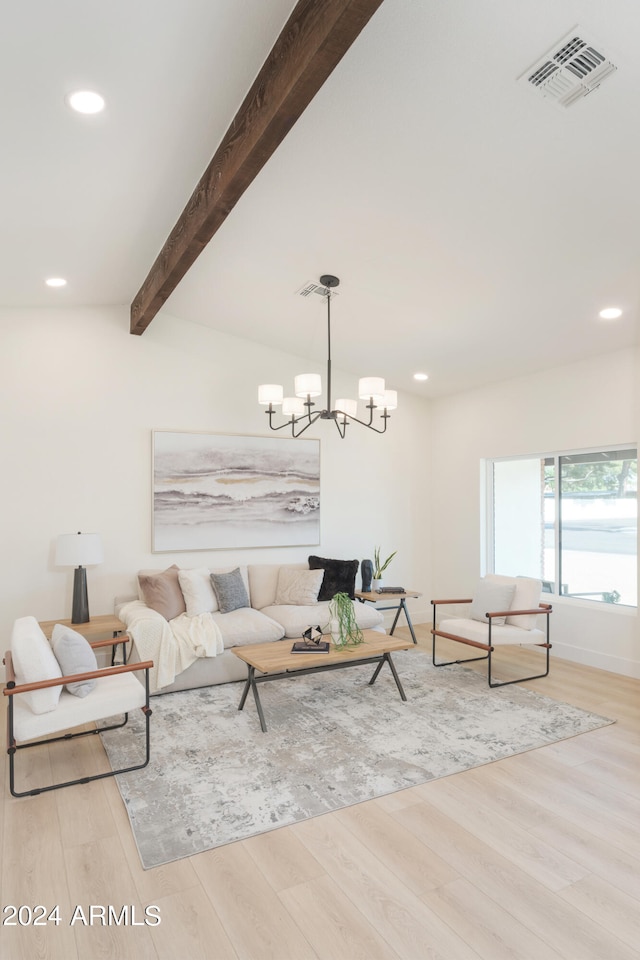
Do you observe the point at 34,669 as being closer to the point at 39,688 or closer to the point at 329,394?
the point at 39,688

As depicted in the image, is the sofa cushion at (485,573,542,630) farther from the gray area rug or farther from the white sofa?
the white sofa

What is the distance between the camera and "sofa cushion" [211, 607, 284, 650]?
4.68 m

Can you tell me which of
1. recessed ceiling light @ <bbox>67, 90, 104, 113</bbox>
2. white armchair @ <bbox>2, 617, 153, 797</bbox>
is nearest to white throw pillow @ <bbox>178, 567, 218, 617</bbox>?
white armchair @ <bbox>2, 617, 153, 797</bbox>

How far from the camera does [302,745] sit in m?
3.49

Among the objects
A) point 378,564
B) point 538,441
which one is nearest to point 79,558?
point 378,564

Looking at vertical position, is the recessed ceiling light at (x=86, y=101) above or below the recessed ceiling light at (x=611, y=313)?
above

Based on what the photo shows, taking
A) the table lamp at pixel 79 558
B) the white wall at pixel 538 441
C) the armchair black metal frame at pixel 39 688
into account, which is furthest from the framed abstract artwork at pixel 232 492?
the armchair black metal frame at pixel 39 688

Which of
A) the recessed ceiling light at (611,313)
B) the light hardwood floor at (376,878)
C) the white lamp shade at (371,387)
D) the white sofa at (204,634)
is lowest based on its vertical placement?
the light hardwood floor at (376,878)

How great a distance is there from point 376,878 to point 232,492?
12.9 ft

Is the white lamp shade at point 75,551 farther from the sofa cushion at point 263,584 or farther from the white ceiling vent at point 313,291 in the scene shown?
the white ceiling vent at point 313,291

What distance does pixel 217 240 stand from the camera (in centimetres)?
396

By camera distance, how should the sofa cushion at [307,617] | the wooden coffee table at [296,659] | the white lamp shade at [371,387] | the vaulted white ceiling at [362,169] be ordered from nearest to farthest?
the vaulted white ceiling at [362,169]
the wooden coffee table at [296,659]
the white lamp shade at [371,387]
the sofa cushion at [307,617]

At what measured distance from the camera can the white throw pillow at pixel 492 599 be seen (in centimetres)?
498

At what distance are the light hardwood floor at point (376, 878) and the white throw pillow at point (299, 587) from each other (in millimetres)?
2612
